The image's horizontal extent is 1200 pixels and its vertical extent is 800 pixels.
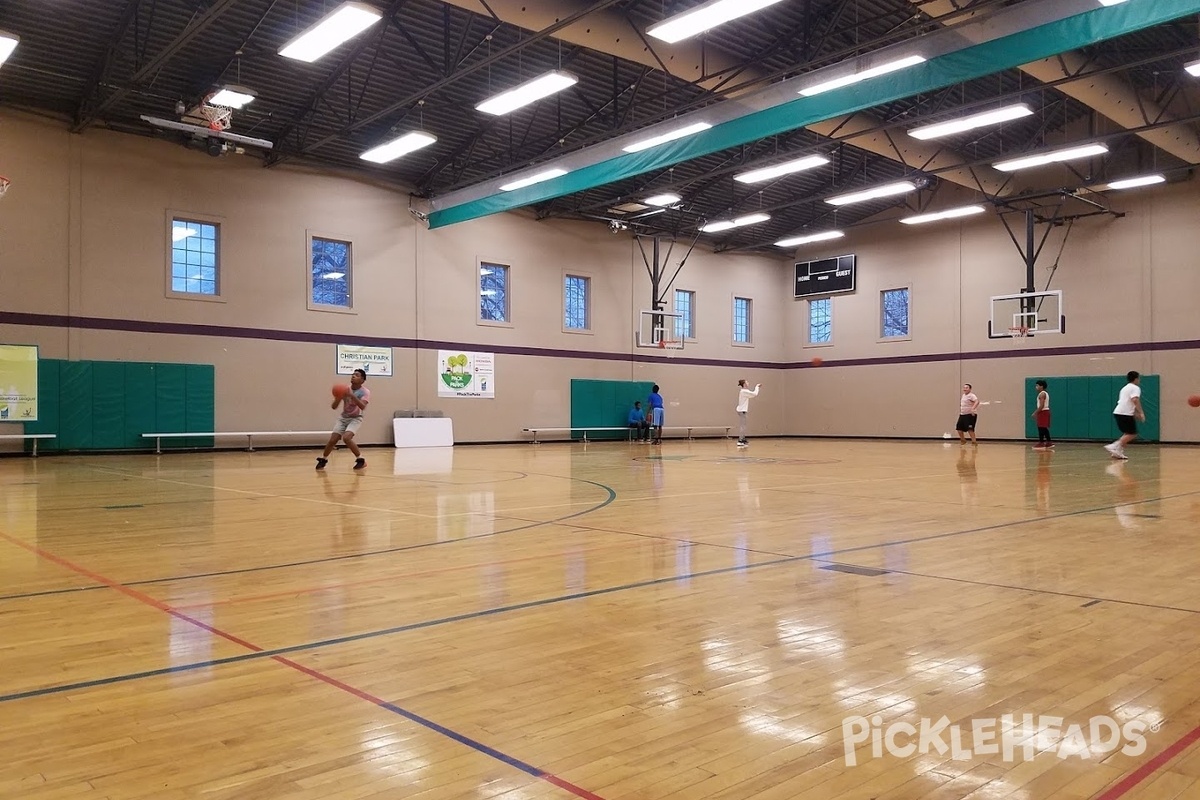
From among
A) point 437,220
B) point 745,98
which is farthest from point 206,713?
point 437,220

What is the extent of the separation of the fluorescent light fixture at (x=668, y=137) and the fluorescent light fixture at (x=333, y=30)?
21.0 ft

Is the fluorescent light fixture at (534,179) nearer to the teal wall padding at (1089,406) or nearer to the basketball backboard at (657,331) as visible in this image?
the basketball backboard at (657,331)

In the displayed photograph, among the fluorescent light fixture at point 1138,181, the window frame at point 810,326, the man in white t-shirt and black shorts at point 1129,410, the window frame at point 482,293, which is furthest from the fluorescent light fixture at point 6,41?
the window frame at point 810,326

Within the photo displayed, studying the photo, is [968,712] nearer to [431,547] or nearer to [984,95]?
[431,547]

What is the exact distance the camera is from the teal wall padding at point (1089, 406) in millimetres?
23797

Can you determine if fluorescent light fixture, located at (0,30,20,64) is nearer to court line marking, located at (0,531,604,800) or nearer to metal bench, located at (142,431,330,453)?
metal bench, located at (142,431,330,453)

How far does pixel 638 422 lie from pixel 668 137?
1208cm

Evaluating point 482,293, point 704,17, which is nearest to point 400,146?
point 482,293

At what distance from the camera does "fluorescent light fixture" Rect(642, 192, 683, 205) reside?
23297 millimetres

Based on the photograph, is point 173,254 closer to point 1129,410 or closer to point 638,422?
point 638,422

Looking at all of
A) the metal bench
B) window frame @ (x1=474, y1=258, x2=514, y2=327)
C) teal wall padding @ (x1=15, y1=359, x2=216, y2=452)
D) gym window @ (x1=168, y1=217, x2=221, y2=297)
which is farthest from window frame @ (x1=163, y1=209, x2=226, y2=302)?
window frame @ (x1=474, y1=258, x2=514, y2=327)

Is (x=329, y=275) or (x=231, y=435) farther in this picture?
(x=329, y=275)

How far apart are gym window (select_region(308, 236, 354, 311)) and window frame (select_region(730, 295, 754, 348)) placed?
14.7m

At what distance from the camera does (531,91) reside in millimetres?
14727
